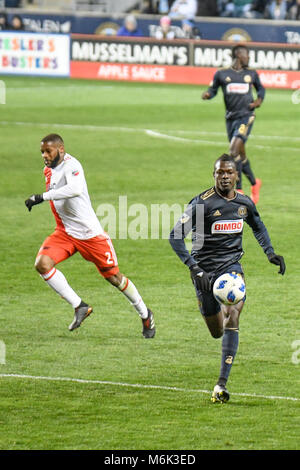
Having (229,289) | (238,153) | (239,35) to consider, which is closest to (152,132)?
(238,153)

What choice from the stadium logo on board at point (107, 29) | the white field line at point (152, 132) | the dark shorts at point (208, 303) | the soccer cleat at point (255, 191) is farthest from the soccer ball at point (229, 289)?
the stadium logo on board at point (107, 29)

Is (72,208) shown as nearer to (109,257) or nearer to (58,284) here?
(109,257)

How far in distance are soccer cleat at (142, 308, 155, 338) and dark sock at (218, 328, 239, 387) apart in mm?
1947

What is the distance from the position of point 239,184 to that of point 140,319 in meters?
7.01

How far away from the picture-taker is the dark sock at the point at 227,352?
8.67 m

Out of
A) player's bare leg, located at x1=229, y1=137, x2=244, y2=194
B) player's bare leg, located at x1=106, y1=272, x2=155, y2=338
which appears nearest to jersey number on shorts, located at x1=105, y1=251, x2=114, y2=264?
player's bare leg, located at x1=106, y1=272, x2=155, y2=338

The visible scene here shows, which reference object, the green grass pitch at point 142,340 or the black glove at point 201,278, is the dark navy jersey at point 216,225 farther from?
the green grass pitch at point 142,340

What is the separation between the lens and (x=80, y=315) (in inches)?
420

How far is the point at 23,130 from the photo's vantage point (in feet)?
87.5

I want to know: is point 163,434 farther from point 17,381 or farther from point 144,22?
point 144,22

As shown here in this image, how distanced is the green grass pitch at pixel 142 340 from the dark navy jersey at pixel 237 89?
158cm

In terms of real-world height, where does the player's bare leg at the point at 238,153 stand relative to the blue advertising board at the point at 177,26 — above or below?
below

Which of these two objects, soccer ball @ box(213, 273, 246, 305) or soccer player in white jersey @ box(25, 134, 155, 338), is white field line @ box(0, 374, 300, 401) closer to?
soccer ball @ box(213, 273, 246, 305)
